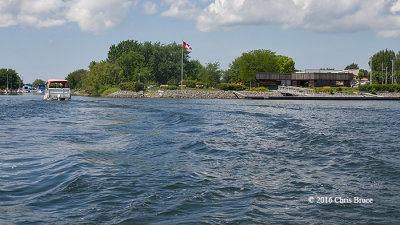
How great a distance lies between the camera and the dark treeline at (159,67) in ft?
393

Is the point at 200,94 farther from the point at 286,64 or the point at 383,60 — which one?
the point at 383,60

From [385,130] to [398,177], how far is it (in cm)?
1213

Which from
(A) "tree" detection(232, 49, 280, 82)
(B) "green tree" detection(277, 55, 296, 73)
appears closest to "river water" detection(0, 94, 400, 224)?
(A) "tree" detection(232, 49, 280, 82)

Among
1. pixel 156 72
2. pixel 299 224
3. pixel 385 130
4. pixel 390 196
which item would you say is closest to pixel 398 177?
pixel 390 196

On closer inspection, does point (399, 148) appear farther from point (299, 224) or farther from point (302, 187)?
point (299, 224)

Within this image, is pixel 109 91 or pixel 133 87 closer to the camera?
pixel 133 87

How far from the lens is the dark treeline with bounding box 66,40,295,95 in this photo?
11975cm

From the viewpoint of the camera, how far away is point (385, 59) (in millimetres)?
162250

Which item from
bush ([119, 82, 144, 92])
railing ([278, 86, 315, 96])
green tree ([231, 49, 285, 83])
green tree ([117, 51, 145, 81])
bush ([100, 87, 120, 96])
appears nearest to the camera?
railing ([278, 86, 315, 96])

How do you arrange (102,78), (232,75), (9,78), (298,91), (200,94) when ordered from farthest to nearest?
(9,78) < (232,75) < (102,78) < (200,94) < (298,91)

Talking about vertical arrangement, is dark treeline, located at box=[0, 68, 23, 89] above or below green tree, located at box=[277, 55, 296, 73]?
below

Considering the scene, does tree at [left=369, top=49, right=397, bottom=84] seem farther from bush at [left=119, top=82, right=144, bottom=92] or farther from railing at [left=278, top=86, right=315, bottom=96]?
bush at [left=119, top=82, right=144, bottom=92]

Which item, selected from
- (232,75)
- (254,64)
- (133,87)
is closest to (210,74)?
(232,75)

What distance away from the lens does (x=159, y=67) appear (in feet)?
446
